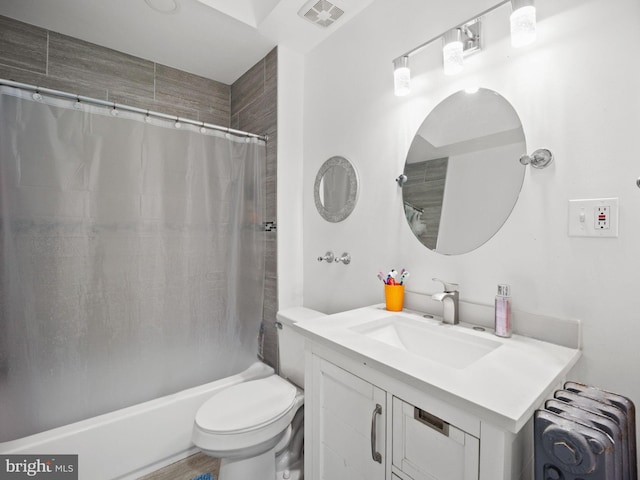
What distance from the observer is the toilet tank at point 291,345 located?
167 centimetres

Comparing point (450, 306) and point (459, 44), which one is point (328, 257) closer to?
point (450, 306)

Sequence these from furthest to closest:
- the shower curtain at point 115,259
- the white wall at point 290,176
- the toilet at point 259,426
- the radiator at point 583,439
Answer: the white wall at point 290,176 → the shower curtain at point 115,259 → the toilet at point 259,426 → the radiator at point 583,439

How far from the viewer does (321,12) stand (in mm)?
1650

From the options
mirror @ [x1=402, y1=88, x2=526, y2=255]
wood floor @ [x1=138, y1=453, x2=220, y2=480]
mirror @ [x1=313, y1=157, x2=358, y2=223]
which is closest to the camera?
mirror @ [x1=402, y1=88, x2=526, y2=255]

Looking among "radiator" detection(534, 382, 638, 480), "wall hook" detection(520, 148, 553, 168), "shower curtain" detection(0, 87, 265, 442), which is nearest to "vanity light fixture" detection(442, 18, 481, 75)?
"wall hook" detection(520, 148, 553, 168)

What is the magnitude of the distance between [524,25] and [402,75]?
47cm

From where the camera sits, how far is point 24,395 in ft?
4.44

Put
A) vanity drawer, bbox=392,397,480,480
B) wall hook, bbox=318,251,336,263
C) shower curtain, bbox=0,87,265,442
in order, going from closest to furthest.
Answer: vanity drawer, bbox=392,397,480,480 → shower curtain, bbox=0,87,265,442 → wall hook, bbox=318,251,336,263

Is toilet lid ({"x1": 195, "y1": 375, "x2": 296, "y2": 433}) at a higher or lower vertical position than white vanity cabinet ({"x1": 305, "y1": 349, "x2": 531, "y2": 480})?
lower

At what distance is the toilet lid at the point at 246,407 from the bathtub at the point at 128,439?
1.17 ft

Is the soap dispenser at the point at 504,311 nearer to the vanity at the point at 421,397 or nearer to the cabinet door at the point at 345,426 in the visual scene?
the vanity at the point at 421,397

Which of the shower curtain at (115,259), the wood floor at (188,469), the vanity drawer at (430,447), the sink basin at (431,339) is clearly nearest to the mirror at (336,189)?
the shower curtain at (115,259)

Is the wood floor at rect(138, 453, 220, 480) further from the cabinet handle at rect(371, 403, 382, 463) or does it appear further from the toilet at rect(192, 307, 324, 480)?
the cabinet handle at rect(371, 403, 382, 463)

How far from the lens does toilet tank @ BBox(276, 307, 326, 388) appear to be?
1.67m
